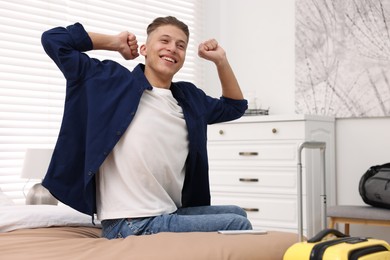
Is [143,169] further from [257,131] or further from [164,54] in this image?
[257,131]

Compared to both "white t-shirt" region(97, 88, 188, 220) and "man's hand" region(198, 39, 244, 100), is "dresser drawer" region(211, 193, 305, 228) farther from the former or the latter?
"white t-shirt" region(97, 88, 188, 220)

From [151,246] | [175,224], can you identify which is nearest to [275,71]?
[175,224]

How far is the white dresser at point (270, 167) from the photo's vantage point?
13.9 feet

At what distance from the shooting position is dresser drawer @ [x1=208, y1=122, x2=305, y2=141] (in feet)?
13.9

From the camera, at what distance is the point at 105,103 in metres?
2.03

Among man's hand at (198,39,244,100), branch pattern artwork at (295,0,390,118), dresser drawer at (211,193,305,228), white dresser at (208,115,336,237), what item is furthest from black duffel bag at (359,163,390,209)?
man's hand at (198,39,244,100)

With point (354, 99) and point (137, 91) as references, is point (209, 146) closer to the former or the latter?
Result: point (354, 99)

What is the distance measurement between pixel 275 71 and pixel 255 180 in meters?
1.12

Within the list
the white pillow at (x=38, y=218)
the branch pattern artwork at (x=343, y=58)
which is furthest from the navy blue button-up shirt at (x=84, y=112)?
the branch pattern artwork at (x=343, y=58)

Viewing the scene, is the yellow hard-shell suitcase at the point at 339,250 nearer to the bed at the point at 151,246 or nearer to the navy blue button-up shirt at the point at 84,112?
the bed at the point at 151,246

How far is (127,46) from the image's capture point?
2.21 metres

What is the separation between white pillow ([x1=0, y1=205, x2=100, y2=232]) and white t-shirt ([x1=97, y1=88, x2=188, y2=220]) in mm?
325

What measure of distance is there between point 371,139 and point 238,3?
1716mm

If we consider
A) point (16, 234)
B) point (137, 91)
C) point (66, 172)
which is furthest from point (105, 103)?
point (16, 234)
